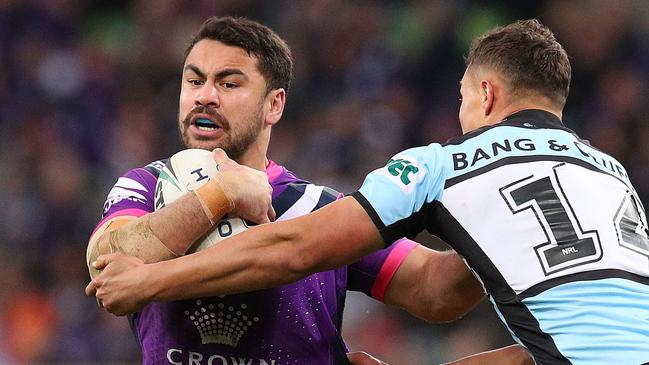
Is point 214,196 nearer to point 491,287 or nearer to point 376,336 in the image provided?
point 491,287

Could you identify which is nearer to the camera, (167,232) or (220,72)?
(167,232)

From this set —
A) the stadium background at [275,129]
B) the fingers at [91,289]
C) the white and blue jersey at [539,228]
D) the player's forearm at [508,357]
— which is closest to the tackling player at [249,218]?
the fingers at [91,289]

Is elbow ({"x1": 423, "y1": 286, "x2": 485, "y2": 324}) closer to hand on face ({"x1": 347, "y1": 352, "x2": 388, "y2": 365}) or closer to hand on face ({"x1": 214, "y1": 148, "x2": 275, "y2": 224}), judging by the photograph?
hand on face ({"x1": 347, "y1": 352, "x2": 388, "y2": 365})

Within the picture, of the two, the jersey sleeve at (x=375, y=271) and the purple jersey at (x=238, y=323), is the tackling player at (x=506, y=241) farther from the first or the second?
the jersey sleeve at (x=375, y=271)

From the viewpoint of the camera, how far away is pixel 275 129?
1066cm

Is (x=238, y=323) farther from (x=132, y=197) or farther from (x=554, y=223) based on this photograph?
(x=554, y=223)

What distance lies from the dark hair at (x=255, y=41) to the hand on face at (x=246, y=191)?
868 mm

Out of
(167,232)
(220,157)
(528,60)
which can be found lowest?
(167,232)

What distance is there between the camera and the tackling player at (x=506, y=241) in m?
3.59

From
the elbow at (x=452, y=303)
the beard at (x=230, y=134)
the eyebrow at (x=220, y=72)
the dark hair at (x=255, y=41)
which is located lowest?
the elbow at (x=452, y=303)

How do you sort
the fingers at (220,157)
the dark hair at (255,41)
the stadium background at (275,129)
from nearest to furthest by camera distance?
the fingers at (220,157) < the dark hair at (255,41) < the stadium background at (275,129)

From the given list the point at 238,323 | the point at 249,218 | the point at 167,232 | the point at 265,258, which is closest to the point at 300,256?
the point at 265,258

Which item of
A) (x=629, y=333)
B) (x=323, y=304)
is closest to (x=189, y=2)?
(x=323, y=304)

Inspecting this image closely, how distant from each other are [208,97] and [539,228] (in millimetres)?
1683
